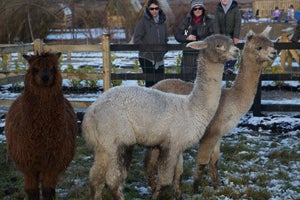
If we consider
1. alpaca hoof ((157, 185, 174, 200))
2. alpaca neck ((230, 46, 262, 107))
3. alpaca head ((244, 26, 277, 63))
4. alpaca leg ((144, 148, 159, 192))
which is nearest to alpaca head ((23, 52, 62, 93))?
alpaca leg ((144, 148, 159, 192))

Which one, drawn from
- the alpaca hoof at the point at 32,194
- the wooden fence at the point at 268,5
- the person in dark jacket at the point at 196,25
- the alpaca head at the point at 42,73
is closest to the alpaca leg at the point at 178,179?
the alpaca hoof at the point at 32,194

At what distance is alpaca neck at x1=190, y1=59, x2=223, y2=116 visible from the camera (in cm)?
493

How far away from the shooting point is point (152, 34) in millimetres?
7941

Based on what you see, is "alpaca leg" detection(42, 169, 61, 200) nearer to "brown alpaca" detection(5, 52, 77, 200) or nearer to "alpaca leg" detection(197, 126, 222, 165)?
"brown alpaca" detection(5, 52, 77, 200)

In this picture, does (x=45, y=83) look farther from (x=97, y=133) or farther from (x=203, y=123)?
(x=203, y=123)

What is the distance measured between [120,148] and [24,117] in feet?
3.03

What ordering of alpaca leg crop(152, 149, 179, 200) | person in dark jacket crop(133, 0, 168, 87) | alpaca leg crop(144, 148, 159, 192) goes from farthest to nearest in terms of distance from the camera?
1. person in dark jacket crop(133, 0, 168, 87)
2. alpaca leg crop(144, 148, 159, 192)
3. alpaca leg crop(152, 149, 179, 200)

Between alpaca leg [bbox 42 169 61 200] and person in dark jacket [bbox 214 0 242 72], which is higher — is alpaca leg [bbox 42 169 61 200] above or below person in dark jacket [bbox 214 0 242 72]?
below

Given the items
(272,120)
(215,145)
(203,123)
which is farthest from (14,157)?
(272,120)

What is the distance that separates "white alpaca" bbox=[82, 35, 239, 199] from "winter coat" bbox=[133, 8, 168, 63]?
2800 millimetres

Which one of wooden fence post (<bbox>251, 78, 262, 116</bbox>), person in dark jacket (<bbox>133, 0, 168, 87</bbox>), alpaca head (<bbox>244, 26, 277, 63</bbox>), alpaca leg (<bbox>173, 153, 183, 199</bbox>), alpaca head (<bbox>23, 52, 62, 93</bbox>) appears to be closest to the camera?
alpaca head (<bbox>23, 52, 62, 93</bbox>)

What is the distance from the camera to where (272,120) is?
8305mm

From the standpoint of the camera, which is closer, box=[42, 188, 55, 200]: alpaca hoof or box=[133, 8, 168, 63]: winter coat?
box=[42, 188, 55, 200]: alpaca hoof

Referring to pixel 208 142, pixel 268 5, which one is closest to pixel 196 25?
pixel 208 142
